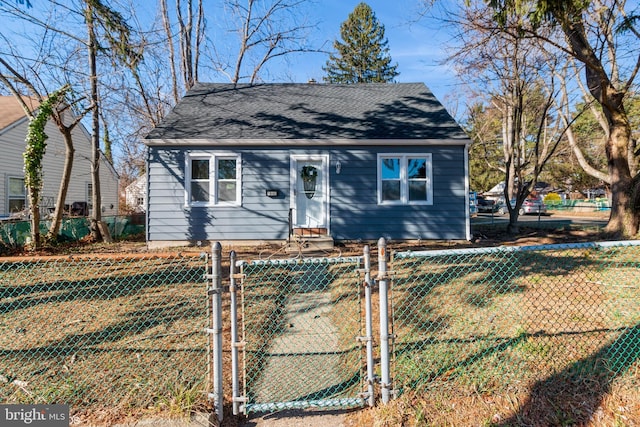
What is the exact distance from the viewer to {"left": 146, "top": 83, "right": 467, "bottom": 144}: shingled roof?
32.7 ft

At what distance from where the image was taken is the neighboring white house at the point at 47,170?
14773 millimetres

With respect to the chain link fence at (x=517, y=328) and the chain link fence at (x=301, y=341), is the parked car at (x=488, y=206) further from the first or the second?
the chain link fence at (x=301, y=341)

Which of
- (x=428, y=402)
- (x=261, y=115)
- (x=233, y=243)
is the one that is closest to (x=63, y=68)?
(x=261, y=115)

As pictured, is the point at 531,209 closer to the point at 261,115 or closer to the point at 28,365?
the point at 261,115

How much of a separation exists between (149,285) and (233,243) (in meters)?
4.39

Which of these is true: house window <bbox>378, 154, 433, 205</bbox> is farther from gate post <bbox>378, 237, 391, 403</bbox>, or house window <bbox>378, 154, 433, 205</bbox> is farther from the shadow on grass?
gate post <bbox>378, 237, 391, 403</bbox>

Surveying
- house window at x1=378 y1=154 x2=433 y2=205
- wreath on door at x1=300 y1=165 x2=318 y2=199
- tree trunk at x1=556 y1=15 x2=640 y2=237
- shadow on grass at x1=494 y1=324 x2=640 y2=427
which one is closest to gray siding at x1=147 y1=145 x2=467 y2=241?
house window at x1=378 y1=154 x2=433 y2=205

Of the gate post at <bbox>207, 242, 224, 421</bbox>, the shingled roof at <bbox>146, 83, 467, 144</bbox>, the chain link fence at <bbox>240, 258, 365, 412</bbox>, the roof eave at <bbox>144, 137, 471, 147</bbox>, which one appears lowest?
the chain link fence at <bbox>240, 258, 365, 412</bbox>

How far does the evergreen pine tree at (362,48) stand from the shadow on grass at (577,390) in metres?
35.0

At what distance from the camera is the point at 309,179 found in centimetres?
1016

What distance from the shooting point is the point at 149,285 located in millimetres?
5602

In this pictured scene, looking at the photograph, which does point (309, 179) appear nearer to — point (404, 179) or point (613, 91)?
point (404, 179)

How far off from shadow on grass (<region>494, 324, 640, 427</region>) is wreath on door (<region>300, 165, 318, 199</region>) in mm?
7835

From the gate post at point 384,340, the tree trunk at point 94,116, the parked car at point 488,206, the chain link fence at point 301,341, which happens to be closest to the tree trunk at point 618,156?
the chain link fence at point 301,341
